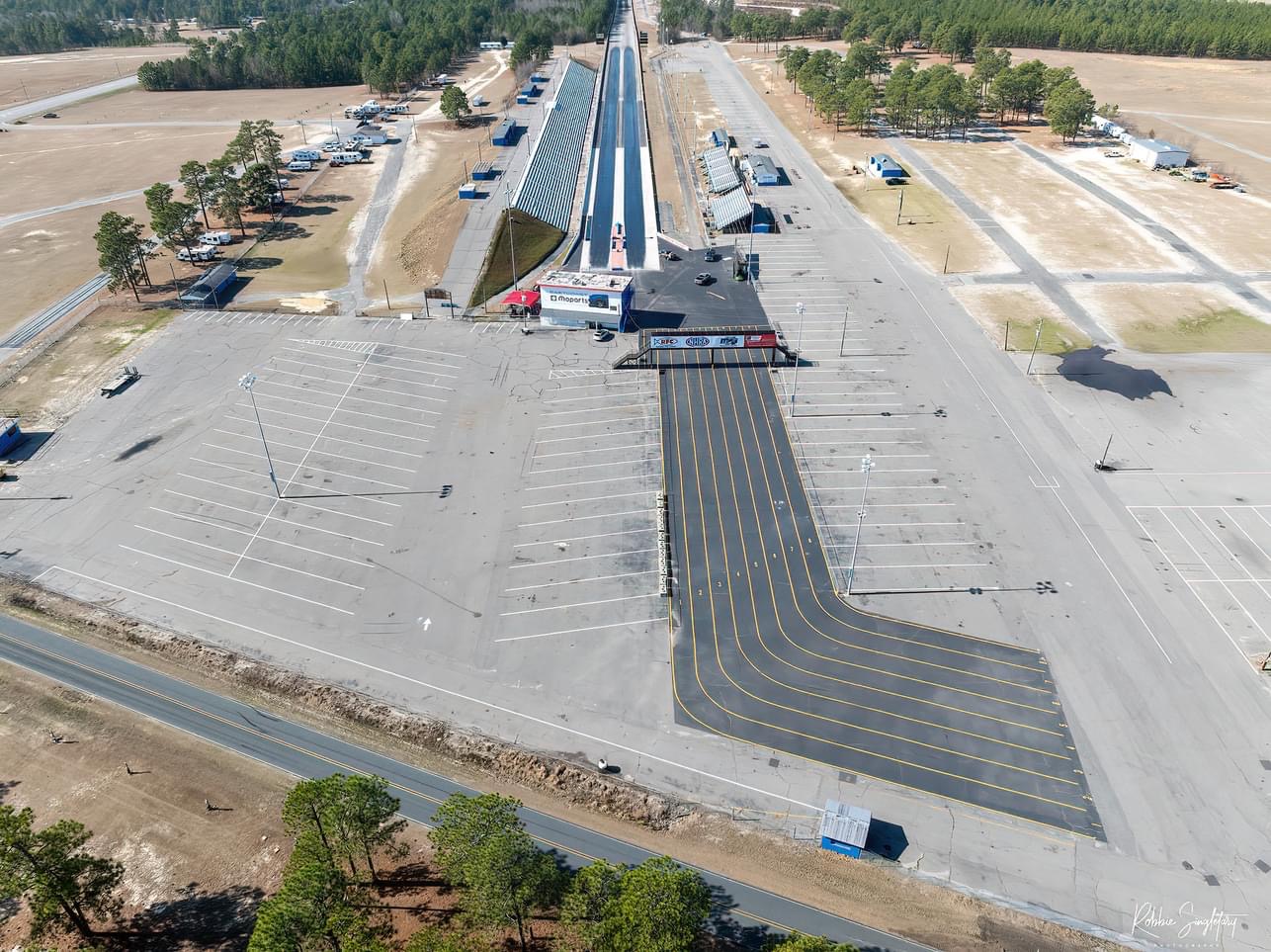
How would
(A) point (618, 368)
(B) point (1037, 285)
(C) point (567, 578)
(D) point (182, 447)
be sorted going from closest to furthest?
(C) point (567, 578), (D) point (182, 447), (A) point (618, 368), (B) point (1037, 285)

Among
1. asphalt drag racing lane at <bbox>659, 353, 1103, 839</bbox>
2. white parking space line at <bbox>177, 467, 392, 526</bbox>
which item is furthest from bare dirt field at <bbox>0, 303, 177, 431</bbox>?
asphalt drag racing lane at <bbox>659, 353, 1103, 839</bbox>

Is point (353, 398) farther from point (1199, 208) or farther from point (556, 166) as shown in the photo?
point (1199, 208)

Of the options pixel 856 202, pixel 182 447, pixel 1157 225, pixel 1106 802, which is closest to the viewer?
pixel 1106 802

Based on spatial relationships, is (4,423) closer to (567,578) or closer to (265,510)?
(265,510)

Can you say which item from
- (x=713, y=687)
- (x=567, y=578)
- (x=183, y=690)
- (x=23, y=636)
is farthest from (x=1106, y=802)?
(x=23, y=636)

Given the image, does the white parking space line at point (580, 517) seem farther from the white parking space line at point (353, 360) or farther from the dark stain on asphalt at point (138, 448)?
the dark stain on asphalt at point (138, 448)

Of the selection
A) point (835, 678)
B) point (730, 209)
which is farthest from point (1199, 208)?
point (835, 678)

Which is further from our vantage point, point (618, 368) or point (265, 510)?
point (618, 368)
